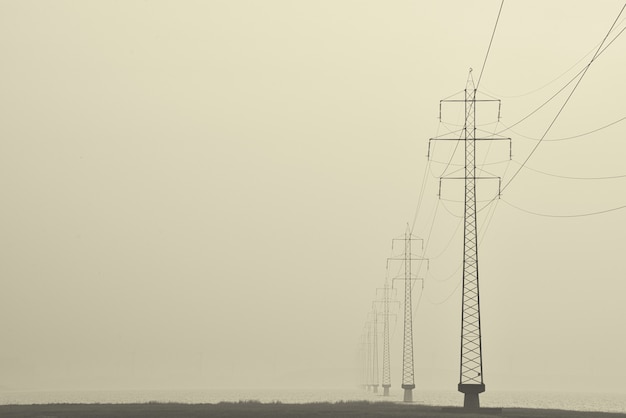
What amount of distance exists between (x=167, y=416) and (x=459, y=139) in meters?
30.8

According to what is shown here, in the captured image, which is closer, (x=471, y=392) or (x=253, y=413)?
(x=471, y=392)

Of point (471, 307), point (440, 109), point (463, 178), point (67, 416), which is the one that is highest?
point (440, 109)

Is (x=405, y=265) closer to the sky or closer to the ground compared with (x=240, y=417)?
closer to the sky

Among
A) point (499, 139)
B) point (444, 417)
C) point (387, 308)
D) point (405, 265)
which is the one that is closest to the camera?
point (444, 417)

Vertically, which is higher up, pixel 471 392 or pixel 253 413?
pixel 471 392

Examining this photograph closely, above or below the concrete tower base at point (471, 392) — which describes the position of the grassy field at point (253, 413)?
below

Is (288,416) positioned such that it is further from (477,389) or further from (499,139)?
(499,139)

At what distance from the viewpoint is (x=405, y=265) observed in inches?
4924

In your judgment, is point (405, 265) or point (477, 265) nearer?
point (477, 265)

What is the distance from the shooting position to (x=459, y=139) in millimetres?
72938

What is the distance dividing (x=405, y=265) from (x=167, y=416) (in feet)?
217

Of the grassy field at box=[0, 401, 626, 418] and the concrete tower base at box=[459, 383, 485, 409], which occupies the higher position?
the concrete tower base at box=[459, 383, 485, 409]

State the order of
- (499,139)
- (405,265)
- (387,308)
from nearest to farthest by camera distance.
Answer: (499,139), (405,265), (387,308)

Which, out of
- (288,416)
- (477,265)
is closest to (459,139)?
(477,265)
